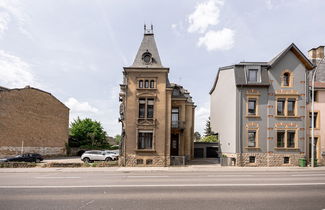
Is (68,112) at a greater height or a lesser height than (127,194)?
greater

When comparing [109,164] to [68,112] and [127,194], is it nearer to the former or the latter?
[127,194]

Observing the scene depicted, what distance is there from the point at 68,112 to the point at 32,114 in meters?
7.61

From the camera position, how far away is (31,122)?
36219mm

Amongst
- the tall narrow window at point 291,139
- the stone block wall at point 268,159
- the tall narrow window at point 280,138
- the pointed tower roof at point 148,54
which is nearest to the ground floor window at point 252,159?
the stone block wall at point 268,159

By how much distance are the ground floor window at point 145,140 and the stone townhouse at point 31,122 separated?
73.7 feet

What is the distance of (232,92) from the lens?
26.8 m

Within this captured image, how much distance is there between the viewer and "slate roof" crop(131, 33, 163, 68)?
2491 centimetres

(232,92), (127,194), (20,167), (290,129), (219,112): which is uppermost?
(232,92)

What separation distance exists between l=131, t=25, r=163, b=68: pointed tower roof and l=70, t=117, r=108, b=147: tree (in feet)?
86.8

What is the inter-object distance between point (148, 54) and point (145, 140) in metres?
10.1

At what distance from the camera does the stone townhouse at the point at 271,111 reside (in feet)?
81.3

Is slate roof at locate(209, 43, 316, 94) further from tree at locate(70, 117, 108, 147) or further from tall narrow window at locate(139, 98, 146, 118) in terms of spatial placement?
tree at locate(70, 117, 108, 147)

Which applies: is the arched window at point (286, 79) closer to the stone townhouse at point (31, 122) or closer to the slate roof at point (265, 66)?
the slate roof at point (265, 66)

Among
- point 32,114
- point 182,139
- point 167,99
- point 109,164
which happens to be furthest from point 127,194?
point 32,114
